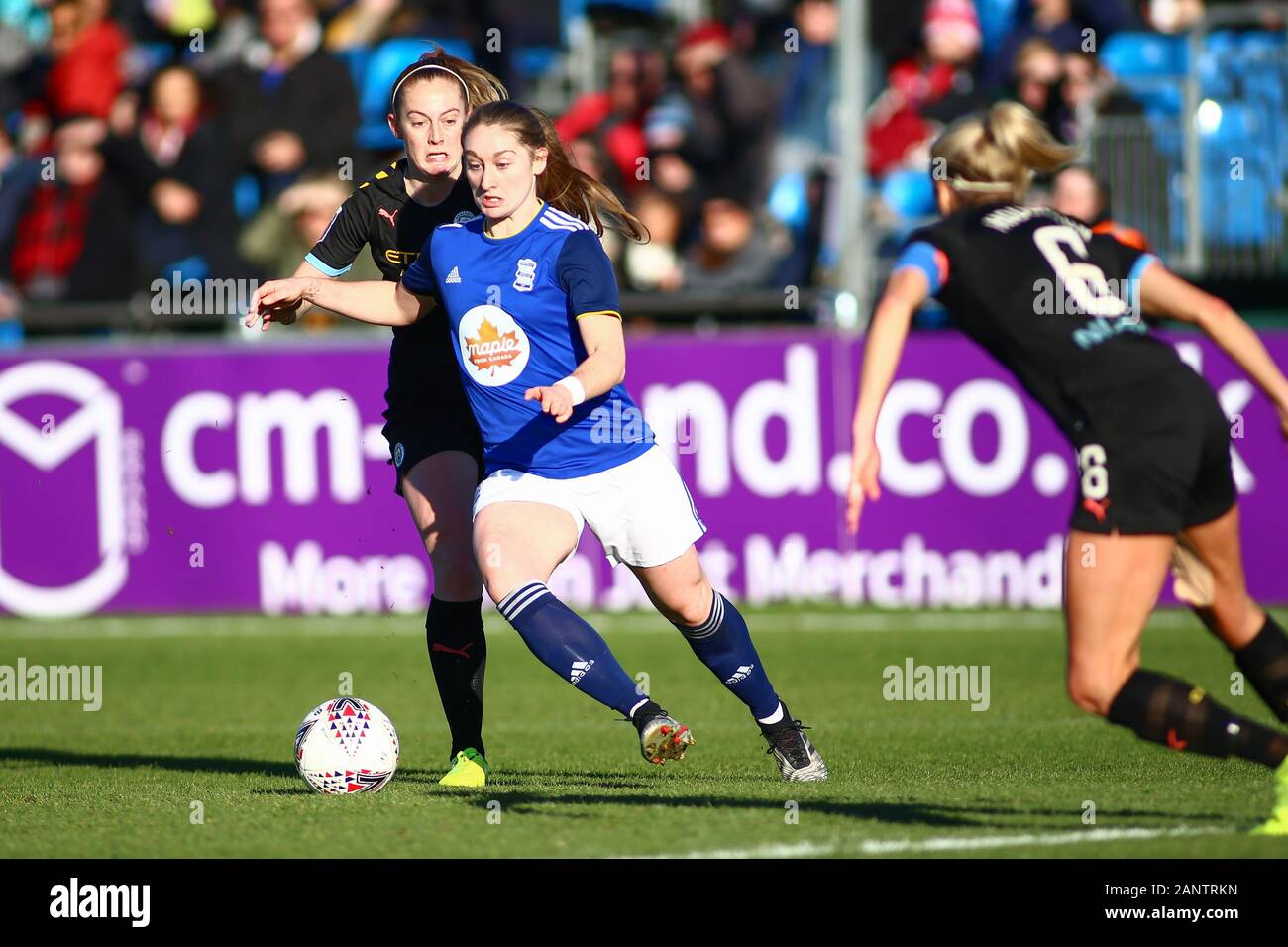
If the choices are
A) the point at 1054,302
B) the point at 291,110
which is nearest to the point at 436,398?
the point at 1054,302

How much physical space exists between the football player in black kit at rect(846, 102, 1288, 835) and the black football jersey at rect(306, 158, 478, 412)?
216 centimetres

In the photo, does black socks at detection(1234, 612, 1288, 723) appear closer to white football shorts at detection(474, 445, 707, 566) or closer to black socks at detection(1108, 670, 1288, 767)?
black socks at detection(1108, 670, 1288, 767)

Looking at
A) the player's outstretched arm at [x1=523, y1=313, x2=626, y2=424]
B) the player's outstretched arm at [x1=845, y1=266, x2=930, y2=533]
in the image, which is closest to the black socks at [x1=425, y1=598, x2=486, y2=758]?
the player's outstretched arm at [x1=523, y1=313, x2=626, y2=424]

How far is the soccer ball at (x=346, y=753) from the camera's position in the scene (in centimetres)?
707

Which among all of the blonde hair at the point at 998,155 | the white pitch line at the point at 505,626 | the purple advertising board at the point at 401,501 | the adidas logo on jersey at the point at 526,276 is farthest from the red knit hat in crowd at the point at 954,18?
the blonde hair at the point at 998,155

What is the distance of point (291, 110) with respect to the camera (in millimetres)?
16406

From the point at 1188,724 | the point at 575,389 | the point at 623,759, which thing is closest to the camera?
the point at 1188,724

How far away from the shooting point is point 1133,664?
18.9 ft

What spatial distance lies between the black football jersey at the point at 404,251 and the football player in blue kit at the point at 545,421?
509 mm

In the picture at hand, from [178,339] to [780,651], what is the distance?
5270 mm

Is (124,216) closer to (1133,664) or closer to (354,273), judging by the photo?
(354,273)

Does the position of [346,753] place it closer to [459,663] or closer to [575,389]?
[459,663]

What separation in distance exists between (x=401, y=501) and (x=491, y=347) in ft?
23.1

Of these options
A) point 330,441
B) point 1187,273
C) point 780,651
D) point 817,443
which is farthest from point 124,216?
point 1187,273
